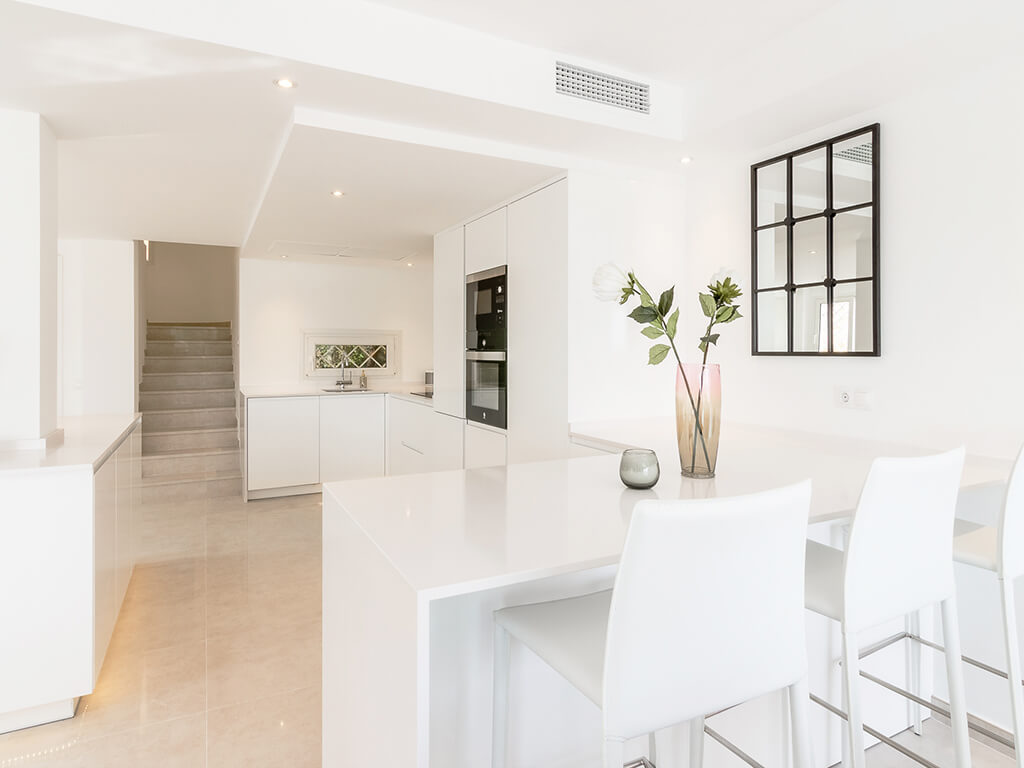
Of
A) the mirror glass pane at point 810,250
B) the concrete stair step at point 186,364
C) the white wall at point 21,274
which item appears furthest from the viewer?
the concrete stair step at point 186,364

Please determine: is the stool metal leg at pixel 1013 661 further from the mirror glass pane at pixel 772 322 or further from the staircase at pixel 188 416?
the staircase at pixel 188 416

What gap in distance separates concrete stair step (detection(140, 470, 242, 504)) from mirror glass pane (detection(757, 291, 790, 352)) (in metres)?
4.44

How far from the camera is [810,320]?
2.62 metres

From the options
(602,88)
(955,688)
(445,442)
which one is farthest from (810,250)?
(445,442)

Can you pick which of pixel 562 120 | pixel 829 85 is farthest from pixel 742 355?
pixel 562 120

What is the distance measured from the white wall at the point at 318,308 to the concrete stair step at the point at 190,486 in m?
0.94

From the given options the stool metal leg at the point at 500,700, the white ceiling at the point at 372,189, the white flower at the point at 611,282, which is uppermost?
Answer: the white ceiling at the point at 372,189

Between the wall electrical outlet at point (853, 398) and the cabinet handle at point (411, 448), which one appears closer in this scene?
the wall electrical outlet at point (853, 398)

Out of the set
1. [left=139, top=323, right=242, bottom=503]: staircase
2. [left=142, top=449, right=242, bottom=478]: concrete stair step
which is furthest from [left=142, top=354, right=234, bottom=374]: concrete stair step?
[left=142, top=449, right=242, bottom=478]: concrete stair step

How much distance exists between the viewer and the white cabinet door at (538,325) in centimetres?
296

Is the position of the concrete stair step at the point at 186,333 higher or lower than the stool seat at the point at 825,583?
higher

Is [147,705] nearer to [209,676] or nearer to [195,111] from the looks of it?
[209,676]

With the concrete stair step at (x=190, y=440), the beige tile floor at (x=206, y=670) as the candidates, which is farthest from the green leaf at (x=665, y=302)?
the concrete stair step at (x=190, y=440)

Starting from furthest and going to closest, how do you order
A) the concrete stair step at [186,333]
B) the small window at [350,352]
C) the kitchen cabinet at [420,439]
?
the concrete stair step at [186,333] < the small window at [350,352] < the kitchen cabinet at [420,439]
